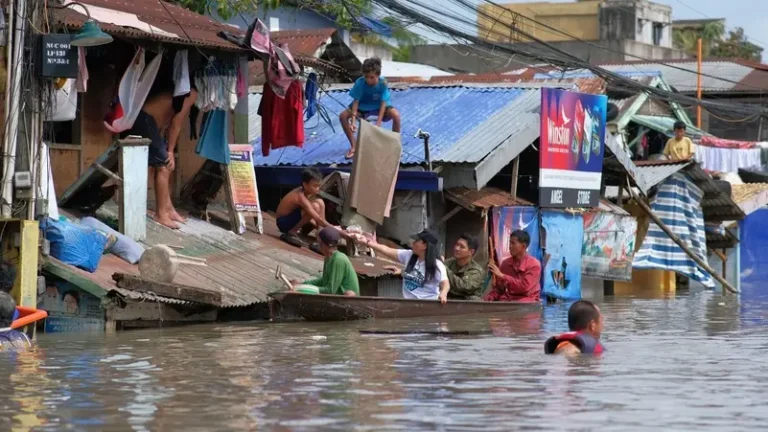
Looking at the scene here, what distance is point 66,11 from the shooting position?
15.5 meters

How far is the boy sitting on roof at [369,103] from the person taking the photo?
777 inches

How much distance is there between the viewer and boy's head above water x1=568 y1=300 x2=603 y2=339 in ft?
37.2

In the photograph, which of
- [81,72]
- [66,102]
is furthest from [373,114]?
[81,72]

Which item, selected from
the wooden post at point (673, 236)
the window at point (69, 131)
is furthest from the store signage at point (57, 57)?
the wooden post at point (673, 236)

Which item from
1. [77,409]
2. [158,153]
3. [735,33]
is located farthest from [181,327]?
[735,33]

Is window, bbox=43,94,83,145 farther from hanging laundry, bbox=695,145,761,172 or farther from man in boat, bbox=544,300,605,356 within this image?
hanging laundry, bbox=695,145,761,172

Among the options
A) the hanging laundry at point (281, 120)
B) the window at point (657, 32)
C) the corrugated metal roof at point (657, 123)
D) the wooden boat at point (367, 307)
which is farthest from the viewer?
the window at point (657, 32)

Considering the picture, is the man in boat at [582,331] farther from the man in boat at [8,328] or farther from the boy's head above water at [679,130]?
the boy's head above water at [679,130]

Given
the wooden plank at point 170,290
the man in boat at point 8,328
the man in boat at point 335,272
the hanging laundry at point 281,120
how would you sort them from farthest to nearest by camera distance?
the hanging laundry at point 281,120, the man in boat at point 335,272, the wooden plank at point 170,290, the man in boat at point 8,328

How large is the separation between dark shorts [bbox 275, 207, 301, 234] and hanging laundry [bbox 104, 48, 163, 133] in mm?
2605

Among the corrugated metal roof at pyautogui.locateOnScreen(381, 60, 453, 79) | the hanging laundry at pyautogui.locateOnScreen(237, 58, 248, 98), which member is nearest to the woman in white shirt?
the hanging laundry at pyautogui.locateOnScreen(237, 58, 248, 98)

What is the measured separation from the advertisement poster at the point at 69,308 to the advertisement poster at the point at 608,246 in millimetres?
9921

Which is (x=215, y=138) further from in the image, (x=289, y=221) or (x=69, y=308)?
(x=69, y=308)

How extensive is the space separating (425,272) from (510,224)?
158 inches
